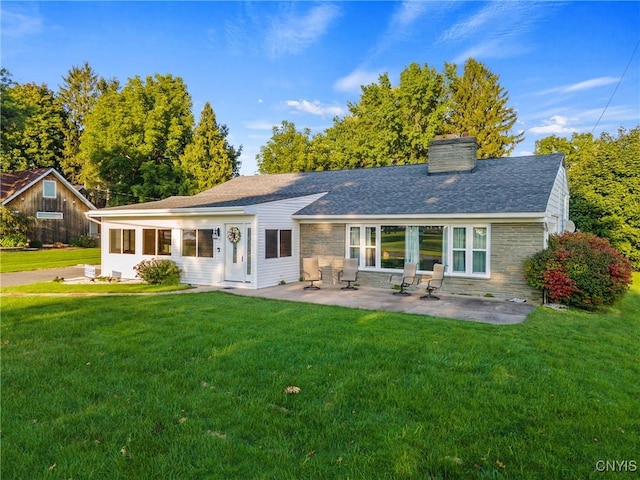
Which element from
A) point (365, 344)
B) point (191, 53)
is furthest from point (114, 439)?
point (191, 53)

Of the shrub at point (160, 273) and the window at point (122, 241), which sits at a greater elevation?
the window at point (122, 241)

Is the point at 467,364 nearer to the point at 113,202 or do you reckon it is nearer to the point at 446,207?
the point at 446,207

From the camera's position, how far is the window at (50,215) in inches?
1154

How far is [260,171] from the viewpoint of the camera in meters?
40.8

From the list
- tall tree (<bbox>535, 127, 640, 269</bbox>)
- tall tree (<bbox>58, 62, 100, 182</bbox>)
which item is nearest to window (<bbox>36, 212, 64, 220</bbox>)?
tall tree (<bbox>58, 62, 100, 182</bbox>)

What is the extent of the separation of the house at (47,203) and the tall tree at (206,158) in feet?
27.7

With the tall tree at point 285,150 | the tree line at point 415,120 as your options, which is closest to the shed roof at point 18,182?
the tall tree at point 285,150

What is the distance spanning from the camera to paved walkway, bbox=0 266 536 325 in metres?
9.21

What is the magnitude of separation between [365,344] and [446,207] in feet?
23.9

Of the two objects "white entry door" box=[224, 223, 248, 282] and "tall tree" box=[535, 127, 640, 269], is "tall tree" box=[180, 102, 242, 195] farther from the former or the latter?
"tall tree" box=[535, 127, 640, 269]

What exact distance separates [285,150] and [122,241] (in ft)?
79.2

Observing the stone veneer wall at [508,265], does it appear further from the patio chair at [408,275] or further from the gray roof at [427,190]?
the gray roof at [427,190]

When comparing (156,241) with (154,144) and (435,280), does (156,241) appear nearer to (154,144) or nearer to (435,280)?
(435,280)

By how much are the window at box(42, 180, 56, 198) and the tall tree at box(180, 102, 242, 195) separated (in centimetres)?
947
